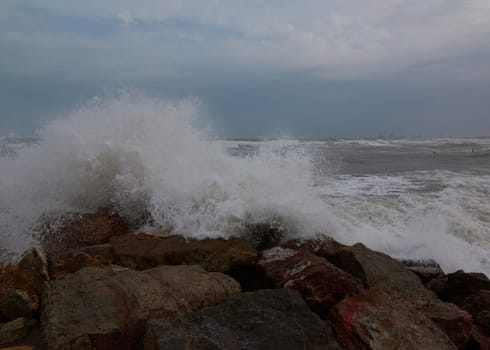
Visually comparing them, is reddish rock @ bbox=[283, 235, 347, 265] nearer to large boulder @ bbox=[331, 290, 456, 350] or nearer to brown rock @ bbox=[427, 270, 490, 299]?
brown rock @ bbox=[427, 270, 490, 299]

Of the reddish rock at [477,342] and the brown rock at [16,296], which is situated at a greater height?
the brown rock at [16,296]

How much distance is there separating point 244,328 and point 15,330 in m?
1.63

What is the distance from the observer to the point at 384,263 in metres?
4.10

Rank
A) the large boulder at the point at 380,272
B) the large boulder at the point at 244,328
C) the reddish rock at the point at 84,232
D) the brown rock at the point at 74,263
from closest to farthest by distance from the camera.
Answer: the large boulder at the point at 244,328 < the brown rock at the point at 74,263 < the large boulder at the point at 380,272 < the reddish rock at the point at 84,232

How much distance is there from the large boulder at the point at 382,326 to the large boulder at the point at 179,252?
131cm

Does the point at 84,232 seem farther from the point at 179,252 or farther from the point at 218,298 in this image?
the point at 218,298

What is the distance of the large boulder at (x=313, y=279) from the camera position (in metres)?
3.18

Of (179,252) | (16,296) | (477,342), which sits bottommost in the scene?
(477,342)

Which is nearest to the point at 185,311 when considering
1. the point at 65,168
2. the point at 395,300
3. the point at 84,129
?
the point at 395,300

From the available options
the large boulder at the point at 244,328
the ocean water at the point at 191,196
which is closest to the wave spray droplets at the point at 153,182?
the ocean water at the point at 191,196

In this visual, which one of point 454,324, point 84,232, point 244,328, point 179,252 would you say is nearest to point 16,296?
point 84,232

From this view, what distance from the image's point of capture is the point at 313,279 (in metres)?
3.32

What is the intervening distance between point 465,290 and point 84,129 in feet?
17.5

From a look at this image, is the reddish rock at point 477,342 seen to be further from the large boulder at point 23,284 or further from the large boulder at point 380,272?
the large boulder at point 23,284
